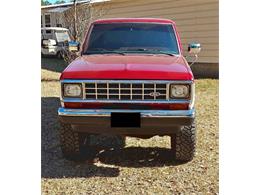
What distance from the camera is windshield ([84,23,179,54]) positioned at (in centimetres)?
481

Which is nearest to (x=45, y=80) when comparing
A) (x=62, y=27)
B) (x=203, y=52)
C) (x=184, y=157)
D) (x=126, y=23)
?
(x=62, y=27)

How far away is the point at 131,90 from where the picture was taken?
3980mm

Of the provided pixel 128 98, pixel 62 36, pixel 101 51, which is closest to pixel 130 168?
pixel 128 98

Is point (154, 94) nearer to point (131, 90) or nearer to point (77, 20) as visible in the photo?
point (131, 90)

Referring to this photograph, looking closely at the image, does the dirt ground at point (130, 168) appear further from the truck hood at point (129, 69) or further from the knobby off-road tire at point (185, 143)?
the truck hood at point (129, 69)

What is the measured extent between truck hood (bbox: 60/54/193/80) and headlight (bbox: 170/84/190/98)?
9cm

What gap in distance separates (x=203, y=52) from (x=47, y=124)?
5.71m

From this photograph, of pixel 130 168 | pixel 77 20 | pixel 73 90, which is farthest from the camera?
pixel 77 20

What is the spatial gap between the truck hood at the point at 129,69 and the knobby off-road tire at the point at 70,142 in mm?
651

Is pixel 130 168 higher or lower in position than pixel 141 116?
lower

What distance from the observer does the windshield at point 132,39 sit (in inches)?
189

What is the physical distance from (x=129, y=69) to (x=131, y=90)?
21 cm

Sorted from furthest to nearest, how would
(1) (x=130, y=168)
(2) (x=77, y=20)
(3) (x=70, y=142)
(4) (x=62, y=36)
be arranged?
(4) (x=62, y=36)
(2) (x=77, y=20)
(3) (x=70, y=142)
(1) (x=130, y=168)

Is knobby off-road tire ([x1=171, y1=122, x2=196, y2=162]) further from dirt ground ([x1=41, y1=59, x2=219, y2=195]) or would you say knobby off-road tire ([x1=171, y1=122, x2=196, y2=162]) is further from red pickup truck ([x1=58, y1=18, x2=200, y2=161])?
red pickup truck ([x1=58, y1=18, x2=200, y2=161])
